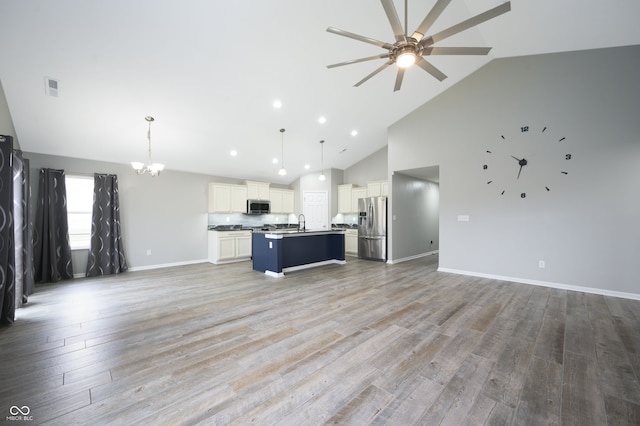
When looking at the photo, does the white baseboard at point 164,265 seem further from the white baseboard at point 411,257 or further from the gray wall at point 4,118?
the white baseboard at point 411,257

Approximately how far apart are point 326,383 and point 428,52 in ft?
10.2

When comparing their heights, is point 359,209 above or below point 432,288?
above

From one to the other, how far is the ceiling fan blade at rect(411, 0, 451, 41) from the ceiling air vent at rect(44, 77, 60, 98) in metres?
4.80

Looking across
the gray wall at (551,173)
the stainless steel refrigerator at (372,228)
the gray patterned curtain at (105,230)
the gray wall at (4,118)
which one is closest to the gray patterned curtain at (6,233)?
the gray wall at (4,118)

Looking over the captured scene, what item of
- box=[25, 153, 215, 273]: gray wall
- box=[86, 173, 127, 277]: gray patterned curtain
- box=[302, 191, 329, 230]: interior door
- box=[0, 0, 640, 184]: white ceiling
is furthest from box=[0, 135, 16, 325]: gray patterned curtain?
box=[302, 191, 329, 230]: interior door

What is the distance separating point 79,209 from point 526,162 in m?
9.33

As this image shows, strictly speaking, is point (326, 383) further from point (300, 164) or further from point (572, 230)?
point (300, 164)

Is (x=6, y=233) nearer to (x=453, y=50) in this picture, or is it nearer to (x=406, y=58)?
(x=406, y=58)

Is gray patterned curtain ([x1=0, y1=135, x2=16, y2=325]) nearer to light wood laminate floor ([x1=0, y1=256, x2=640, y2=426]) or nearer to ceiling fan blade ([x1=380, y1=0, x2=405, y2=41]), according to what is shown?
light wood laminate floor ([x1=0, y1=256, x2=640, y2=426])

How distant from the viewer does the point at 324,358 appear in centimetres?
227

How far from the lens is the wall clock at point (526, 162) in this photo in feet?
14.7

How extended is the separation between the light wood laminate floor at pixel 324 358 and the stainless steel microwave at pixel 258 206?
13.1 feet

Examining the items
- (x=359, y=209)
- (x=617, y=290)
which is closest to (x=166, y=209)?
(x=359, y=209)

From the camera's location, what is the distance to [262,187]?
8164 millimetres
